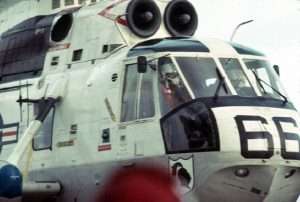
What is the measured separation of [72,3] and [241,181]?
5676 mm

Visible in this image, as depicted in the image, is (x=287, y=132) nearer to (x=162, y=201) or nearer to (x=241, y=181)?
(x=241, y=181)

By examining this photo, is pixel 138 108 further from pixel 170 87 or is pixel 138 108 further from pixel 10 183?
pixel 10 183

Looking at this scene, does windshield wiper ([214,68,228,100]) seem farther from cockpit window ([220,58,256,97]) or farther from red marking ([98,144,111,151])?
red marking ([98,144,111,151])

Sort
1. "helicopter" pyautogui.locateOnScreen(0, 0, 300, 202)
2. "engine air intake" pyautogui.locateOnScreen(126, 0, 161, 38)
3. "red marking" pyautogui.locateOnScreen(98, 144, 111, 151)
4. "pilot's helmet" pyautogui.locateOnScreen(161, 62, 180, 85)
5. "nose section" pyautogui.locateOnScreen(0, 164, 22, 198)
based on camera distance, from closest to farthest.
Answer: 1. "helicopter" pyautogui.locateOnScreen(0, 0, 300, 202)
2. "nose section" pyautogui.locateOnScreen(0, 164, 22, 198)
3. "pilot's helmet" pyautogui.locateOnScreen(161, 62, 180, 85)
4. "red marking" pyautogui.locateOnScreen(98, 144, 111, 151)
5. "engine air intake" pyautogui.locateOnScreen(126, 0, 161, 38)

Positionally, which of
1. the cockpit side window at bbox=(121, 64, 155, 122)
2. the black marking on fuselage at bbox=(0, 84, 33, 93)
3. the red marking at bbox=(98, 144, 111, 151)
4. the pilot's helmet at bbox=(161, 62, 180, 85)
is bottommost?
the red marking at bbox=(98, 144, 111, 151)

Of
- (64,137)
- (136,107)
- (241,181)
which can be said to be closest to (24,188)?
(64,137)

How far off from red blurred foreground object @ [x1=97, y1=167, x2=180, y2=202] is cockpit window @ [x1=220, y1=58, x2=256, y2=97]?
1.70 meters

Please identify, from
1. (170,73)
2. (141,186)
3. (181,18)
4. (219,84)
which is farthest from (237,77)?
(181,18)

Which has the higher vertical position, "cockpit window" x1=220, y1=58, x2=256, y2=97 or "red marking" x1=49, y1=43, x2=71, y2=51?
"red marking" x1=49, y1=43, x2=71, y2=51

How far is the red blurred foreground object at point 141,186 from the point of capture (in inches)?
423

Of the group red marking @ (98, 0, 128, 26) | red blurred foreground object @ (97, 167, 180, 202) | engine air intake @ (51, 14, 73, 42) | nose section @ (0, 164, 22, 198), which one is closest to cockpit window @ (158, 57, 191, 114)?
red blurred foreground object @ (97, 167, 180, 202)

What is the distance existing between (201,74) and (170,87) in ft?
1.69

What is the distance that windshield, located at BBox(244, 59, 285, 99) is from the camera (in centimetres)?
1156

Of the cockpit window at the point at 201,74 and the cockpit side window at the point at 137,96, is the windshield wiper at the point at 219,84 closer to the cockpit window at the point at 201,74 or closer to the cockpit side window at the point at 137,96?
the cockpit window at the point at 201,74
